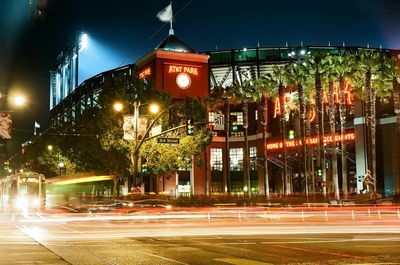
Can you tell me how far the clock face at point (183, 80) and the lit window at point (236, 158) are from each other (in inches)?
849

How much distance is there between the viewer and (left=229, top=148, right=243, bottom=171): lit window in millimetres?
96000

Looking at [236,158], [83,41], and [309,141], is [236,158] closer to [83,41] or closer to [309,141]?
[309,141]

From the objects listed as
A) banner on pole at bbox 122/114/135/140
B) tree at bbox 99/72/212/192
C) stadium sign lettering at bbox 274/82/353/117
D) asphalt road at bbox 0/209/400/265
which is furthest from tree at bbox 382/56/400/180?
asphalt road at bbox 0/209/400/265

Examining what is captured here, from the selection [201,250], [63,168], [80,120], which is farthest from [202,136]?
[201,250]

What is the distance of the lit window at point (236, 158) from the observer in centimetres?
9600

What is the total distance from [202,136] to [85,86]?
7357cm

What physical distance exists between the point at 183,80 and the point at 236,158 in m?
23.4

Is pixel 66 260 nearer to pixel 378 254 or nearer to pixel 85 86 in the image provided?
pixel 378 254

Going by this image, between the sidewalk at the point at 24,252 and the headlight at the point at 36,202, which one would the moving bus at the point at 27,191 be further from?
the sidewalk at the point at 24,252

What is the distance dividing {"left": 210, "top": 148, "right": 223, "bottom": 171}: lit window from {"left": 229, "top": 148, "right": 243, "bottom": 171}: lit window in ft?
12.4

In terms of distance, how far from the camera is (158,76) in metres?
Result: 77.2

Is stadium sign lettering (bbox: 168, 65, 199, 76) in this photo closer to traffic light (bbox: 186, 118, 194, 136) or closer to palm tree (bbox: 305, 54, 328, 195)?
palm tree (bbox: 305, 54, 328, 195)

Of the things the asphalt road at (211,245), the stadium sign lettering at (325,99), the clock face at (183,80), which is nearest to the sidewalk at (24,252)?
the asphalt road at (211,245)

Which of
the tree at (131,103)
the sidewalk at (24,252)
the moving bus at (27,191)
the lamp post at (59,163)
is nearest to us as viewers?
the sidewalk at (24,252)
